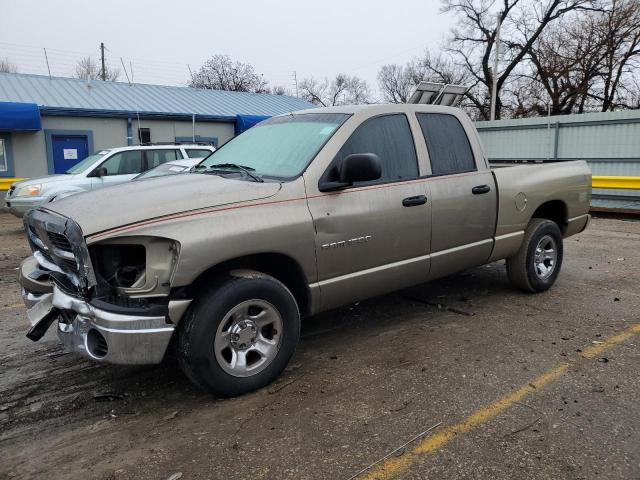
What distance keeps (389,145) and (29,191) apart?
29.6ft

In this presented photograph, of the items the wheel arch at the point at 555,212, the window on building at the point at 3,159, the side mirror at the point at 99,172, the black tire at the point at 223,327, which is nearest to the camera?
the black tire at the point at 223,327

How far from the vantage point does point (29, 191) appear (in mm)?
10602

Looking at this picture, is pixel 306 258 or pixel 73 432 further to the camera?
pixel 306 258

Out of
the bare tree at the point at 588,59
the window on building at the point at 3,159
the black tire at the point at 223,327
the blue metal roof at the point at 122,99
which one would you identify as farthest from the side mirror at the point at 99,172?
the bare tree at the point at 588,59

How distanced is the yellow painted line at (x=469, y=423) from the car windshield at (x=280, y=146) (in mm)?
1949

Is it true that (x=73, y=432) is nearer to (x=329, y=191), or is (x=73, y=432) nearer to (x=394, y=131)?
(x=329, y=191)

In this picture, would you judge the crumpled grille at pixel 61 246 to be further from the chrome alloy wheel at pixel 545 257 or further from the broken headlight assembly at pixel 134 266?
the chrome alloy wheel at pixel 545 257

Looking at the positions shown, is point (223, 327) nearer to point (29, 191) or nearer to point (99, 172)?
point (99, 172)

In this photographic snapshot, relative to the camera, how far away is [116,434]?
306 centimetres

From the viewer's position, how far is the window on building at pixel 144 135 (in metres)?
18.8

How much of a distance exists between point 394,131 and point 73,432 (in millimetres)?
3166

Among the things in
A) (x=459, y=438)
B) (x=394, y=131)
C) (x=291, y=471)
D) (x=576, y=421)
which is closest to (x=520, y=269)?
(x=394, y=131)

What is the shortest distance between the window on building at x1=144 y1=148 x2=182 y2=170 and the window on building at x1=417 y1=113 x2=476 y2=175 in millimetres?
7931

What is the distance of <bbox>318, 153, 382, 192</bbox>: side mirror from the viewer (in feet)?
11.7
